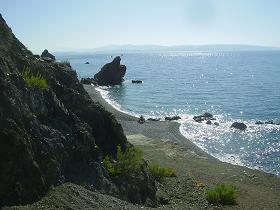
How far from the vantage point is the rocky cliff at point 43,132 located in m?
14.3

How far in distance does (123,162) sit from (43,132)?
545 cm

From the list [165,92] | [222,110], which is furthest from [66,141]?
[165,92]

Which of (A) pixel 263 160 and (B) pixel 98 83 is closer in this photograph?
(A) pixel 263 160

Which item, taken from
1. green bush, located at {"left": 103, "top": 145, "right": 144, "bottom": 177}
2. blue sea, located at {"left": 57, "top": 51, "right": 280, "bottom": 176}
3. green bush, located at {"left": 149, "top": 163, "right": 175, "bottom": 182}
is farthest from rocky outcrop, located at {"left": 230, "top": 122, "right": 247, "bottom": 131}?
green bush, located at {"left": 103, "top": 145, "right": 144, "bottom": 177}

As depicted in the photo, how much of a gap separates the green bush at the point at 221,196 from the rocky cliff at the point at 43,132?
568cm

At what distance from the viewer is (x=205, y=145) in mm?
50875

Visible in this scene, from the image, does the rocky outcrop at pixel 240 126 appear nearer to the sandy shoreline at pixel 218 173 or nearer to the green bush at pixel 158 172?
the sandy shoreline at pixel 218 173

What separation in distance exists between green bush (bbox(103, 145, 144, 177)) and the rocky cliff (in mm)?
751

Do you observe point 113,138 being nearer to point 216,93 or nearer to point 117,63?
point 216,93

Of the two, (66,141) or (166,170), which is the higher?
(66,141)

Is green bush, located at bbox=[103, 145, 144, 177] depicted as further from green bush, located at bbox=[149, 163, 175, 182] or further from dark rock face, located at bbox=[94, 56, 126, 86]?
dark rock face, located at bbox=[94, 56, 126, 86]

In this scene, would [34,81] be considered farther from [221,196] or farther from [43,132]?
[221,196]

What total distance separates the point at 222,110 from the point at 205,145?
90.8 ft

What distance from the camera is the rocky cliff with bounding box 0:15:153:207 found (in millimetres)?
14273
